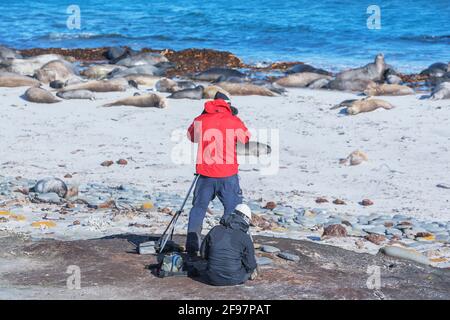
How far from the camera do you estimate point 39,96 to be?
64.5 feet

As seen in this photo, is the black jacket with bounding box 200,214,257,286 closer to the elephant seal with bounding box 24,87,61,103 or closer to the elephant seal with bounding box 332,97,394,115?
the elephant seal with bounding box 332,97,394,115

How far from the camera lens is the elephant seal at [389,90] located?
21281 millimetres

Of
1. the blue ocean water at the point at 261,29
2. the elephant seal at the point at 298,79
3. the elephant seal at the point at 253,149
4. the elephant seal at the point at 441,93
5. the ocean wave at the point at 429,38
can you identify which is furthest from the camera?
the ocean wave at the point at 429,38

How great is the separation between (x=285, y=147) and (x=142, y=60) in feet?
40.7

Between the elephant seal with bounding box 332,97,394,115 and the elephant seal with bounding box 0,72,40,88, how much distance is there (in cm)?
732

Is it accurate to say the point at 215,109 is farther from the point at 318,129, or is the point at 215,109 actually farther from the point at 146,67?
the point at 146,67

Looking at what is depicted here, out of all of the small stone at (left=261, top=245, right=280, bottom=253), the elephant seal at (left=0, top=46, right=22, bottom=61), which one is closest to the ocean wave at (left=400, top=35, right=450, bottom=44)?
the elephant seal at (left=0, top=46, right=22, bottom=61)

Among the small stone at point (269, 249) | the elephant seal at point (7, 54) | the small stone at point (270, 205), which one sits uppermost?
the elephant seal at point (7, 54)

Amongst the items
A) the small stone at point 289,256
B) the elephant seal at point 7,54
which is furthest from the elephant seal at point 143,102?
the small stone at point 289,256

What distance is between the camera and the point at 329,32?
35.2 m

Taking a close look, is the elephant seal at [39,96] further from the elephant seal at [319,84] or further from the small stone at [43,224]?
the small stone at [43,224]

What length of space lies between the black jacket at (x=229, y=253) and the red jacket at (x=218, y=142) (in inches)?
30.8

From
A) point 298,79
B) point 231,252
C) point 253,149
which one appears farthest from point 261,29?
point 231,252

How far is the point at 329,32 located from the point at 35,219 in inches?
993
